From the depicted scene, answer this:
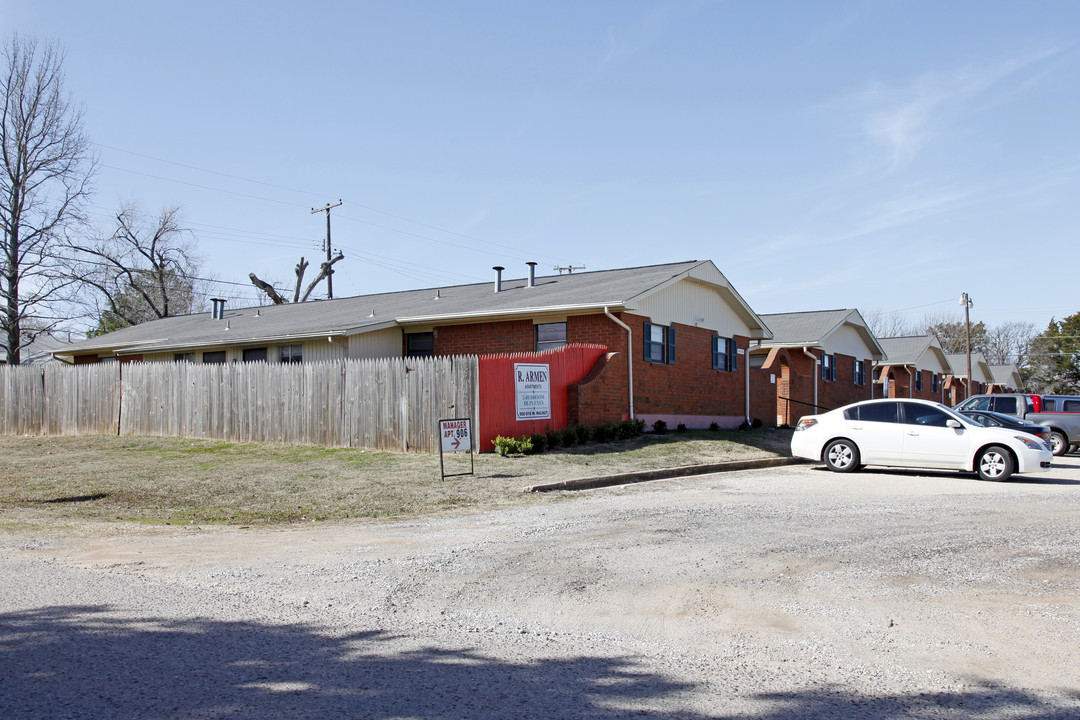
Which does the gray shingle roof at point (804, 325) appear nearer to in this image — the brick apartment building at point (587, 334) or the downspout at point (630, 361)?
the brick apartment building at point (587, 334)

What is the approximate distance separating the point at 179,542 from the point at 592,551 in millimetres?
4607

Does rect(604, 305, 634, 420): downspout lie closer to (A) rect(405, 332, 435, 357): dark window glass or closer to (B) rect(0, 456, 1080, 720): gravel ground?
(A) rect(405, 332, 435, 357): dark window glass

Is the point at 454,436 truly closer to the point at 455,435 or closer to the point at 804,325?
the point at 455,435

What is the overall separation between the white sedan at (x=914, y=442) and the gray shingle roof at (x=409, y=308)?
249 inches

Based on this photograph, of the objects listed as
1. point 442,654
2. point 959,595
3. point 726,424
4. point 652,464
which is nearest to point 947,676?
point 959,595

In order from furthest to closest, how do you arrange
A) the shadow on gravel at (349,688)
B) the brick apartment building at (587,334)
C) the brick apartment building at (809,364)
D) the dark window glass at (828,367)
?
the dark window glass at (828,367) < the brick apartment building at (809,364) < the brick apartment building at (587,334) < the shadow on gravel at (349,688)

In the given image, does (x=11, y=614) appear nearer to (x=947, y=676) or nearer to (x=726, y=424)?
(x=947, y=676)

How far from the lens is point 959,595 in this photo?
21.6 ft

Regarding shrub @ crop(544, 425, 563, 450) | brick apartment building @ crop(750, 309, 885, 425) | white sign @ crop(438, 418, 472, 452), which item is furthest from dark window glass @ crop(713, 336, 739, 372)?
white sign @ crop(438, 418, 472, 452)

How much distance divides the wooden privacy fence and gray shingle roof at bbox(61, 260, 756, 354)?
2.56 metres

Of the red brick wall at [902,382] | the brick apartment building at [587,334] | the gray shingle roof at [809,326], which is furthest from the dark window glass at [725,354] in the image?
the red brick wall at [902,382]

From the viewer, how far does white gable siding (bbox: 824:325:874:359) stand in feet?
125

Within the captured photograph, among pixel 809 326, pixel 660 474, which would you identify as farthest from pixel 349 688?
pixel 809 326

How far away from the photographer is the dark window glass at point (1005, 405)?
2419 centimetres
